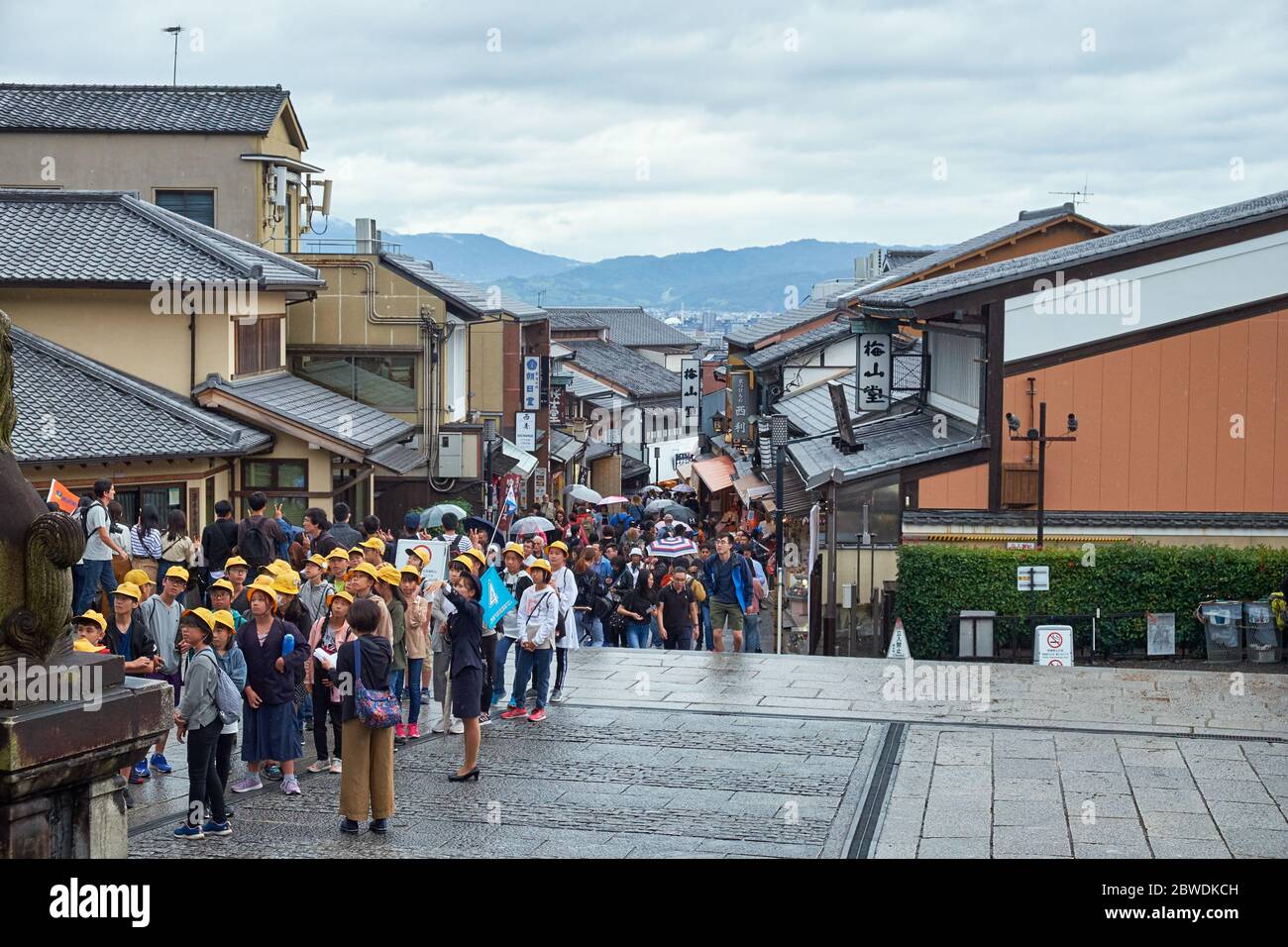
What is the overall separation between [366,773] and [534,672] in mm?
4315

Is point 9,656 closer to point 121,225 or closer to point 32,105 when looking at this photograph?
point 121,225

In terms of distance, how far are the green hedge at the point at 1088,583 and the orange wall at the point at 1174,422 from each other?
1.59 m

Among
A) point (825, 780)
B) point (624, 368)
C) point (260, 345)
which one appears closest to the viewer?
point (825, 780)

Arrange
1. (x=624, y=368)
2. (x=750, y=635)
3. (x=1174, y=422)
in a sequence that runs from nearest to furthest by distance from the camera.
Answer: (x=750, y=635) → (x=1174, y=422) → (x=624, y=368)

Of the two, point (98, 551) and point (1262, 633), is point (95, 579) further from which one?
point (1262, 633)

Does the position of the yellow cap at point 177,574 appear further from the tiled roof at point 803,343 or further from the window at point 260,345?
the tiled roof at point 803,343

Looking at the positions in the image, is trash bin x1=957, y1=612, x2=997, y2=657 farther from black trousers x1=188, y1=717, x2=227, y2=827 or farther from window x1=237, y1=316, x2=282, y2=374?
window x1=237, y1=316, x2=282, y2=374

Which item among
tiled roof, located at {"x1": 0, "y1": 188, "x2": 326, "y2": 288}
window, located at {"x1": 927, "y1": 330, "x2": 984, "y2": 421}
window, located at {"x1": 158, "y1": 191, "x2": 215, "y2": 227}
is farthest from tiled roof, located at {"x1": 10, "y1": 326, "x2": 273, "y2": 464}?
window, located at {"x1": 927, "y1": 330, "x2": 984, "y2": 421}

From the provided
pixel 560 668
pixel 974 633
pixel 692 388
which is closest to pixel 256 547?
pixel 560 668

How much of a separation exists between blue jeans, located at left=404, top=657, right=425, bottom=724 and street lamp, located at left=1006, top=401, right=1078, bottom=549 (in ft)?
36.7

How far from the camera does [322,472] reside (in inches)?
1035

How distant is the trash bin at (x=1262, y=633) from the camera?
20.3m

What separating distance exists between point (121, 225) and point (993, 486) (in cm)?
1603

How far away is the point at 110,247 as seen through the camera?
1002 inches
